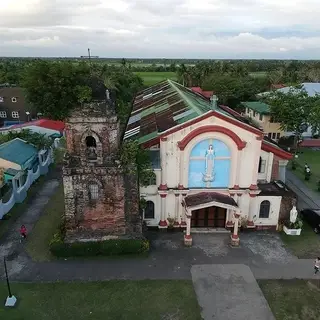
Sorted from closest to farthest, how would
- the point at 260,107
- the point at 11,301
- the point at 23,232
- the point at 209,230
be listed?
the point at 11,301, the point at 23,232, the point at 209,230, the point at 260,107

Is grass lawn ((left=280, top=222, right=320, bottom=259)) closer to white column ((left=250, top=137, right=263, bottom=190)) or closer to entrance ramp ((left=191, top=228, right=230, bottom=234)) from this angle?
entrance ramp ((left=191, top=228, right=230, bottom=234))

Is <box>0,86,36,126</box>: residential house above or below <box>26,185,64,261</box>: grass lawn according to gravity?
above

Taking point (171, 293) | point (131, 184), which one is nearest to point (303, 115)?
point (131, 184)

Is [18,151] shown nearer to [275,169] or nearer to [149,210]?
[149,210]

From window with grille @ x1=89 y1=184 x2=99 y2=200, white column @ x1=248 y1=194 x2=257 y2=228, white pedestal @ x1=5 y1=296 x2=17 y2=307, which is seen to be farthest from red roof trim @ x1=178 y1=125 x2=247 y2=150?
white pedestal @ x1=5 y1=296 x2=17 y2=307

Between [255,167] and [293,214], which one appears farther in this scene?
[293,214]

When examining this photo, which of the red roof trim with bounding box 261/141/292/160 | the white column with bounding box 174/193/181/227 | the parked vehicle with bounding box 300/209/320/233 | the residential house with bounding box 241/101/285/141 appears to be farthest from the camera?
the residential house with bounding box 241/101/285/141

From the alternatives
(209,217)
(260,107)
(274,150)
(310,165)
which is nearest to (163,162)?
(209,217)
